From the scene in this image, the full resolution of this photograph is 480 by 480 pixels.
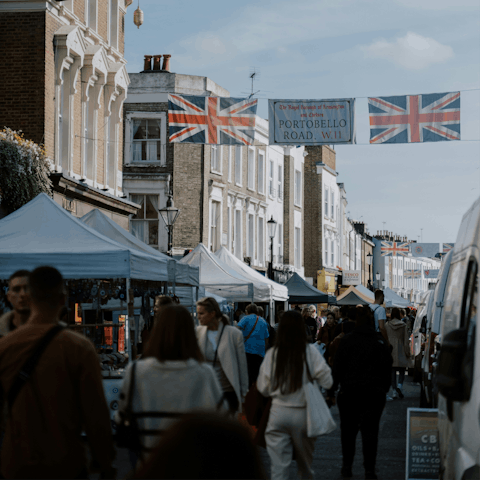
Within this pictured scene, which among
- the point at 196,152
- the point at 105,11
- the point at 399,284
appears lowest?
the point at 399,284

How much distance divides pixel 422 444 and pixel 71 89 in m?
16.1

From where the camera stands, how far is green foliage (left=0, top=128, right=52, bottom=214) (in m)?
17.4

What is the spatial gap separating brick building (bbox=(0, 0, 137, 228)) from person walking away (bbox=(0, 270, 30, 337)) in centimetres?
1373

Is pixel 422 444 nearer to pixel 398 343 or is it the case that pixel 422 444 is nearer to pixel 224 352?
pixel 224 352

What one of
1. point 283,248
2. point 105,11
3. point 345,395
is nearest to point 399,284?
point 283,248

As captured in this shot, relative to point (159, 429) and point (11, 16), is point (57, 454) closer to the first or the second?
point (159, 429)

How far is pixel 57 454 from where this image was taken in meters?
3.93

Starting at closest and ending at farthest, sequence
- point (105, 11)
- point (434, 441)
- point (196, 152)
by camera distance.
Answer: point (434, 441) < point (105, 11) < point (196, 152)

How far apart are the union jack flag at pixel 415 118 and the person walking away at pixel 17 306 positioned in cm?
1373

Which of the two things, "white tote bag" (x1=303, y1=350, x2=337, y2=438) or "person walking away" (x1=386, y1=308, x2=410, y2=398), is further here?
"person walking away" (x1=386, y1=308, x2=410, y2=398)

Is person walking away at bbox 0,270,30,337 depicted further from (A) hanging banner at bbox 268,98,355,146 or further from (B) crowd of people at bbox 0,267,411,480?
(A) hanging banner at bbox 268,98,355,146

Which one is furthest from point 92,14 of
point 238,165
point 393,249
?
point 393,249

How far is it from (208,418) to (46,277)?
273cm

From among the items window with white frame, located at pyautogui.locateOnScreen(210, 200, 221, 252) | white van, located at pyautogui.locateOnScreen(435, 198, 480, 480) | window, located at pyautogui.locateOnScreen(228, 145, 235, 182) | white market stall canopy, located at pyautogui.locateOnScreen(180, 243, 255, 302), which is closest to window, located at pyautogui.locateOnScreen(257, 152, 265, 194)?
window, located at pyautogui.locateOnScreen(228, 145, 235, 182)
